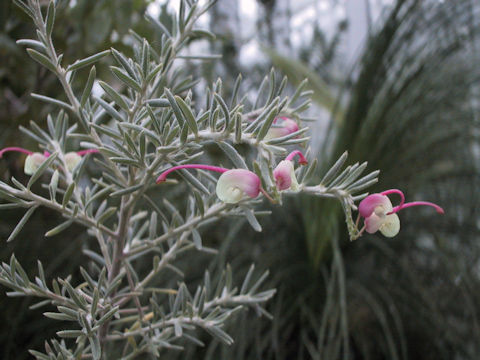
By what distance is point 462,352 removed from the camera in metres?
0.65

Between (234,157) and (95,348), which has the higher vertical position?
(234,157)

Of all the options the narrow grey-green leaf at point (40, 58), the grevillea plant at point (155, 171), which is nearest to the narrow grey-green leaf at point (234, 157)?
the grevillea plant at point (155, 171)

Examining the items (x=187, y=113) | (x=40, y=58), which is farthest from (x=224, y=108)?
(x=40, y=58)

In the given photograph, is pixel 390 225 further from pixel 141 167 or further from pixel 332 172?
pixel 141 167

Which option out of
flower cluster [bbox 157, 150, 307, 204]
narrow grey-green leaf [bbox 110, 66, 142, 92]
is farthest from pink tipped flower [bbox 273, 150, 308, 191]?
narrow grey-green leaf [bbox 110, 66, 142, 92]

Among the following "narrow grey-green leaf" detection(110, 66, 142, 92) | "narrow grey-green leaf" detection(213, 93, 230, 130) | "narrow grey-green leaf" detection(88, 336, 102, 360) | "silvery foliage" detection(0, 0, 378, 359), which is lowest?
"narrow grey-green leaf" detection(88, 336, 102, 360)

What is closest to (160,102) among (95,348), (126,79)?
(126,79)

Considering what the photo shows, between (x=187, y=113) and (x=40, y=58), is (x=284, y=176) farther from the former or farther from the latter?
(x=40, y=58)

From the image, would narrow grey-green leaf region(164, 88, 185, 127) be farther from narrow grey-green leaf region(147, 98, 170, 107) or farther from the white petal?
the white petal

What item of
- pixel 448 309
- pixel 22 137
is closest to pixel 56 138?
pixel 22 137

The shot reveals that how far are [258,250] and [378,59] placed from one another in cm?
47

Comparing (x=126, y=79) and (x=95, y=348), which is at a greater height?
(x=126, y=79)

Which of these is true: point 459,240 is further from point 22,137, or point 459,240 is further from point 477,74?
point 22,137

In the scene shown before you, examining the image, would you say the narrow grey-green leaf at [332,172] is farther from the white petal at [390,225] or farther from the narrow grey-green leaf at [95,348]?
the narrow grey-green leaf at [95,348]
